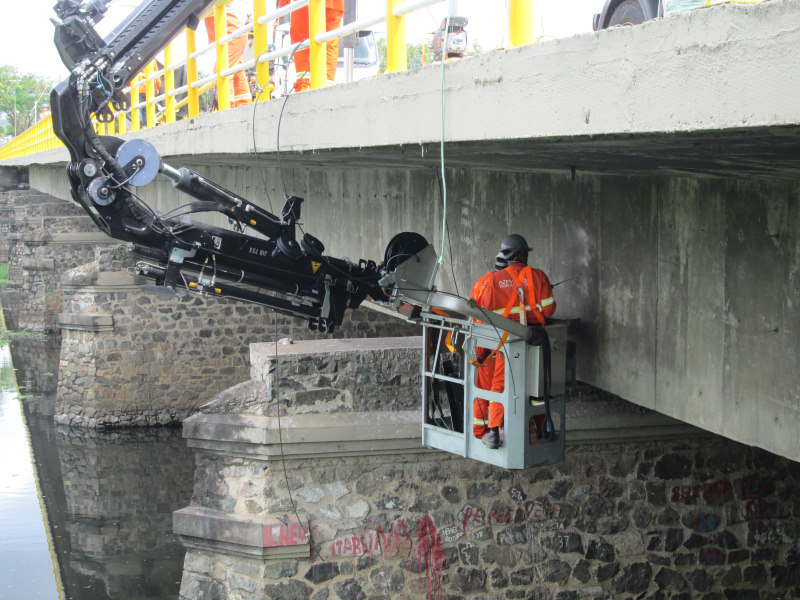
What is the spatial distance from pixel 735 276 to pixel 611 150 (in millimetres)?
931

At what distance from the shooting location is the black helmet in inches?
197

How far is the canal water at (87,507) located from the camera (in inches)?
444

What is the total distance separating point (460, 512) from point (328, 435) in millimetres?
1019

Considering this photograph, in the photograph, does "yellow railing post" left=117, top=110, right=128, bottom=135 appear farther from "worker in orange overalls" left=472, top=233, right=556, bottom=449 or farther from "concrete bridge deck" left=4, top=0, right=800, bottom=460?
"worker in orange overalls" left=472, top=233, right=556, bottom=449

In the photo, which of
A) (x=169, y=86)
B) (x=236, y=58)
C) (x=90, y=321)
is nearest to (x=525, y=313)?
(x=169, y=86)

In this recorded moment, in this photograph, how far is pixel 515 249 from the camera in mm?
4996

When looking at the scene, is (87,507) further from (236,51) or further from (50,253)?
(50,253)

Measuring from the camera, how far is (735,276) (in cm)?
395

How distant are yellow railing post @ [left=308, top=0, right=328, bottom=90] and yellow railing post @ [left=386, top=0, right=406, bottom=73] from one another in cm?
135

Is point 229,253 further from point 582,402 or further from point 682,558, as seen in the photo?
point 682,558

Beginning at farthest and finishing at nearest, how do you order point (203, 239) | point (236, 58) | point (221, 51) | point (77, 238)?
point (77, 238) → point (236, 58) → point (221, 51) → point (203, 239)

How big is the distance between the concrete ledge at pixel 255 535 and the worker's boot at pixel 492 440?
2.09 meters

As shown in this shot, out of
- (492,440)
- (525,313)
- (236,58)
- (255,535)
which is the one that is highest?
(236,58)

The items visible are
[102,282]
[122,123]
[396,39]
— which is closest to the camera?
[396,39]
